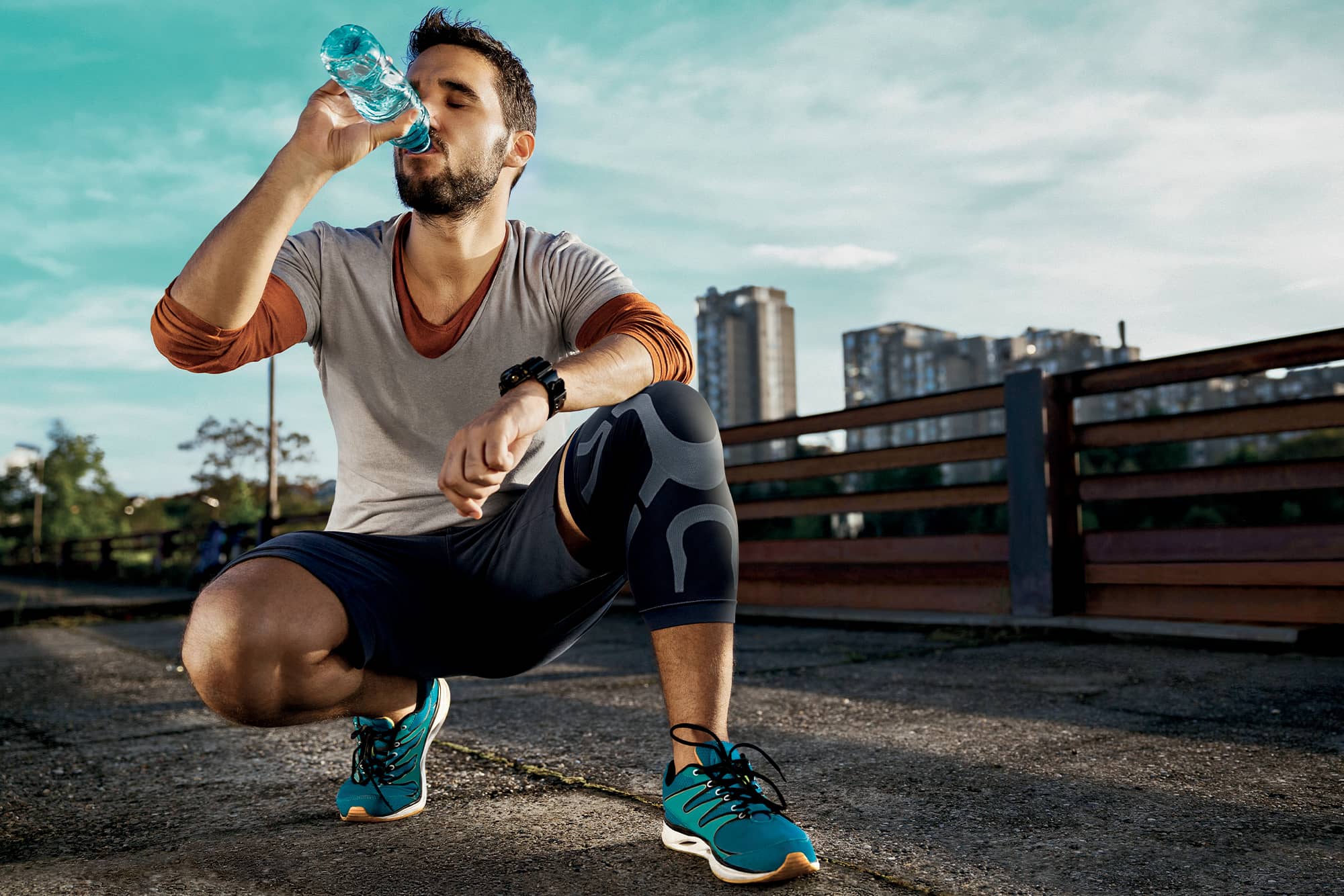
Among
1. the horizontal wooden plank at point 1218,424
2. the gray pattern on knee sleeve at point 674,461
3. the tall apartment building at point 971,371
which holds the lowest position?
the gray pattern on knee sleeve at point 674,461

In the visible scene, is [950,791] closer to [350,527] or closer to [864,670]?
[350,527]

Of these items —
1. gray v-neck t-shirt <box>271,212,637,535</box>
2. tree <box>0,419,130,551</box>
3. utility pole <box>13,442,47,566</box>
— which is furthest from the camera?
→ tree <box>0,419,130,551</box>

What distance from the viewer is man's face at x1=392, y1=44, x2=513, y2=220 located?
5.98 feet

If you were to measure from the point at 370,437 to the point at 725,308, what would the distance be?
51.8 meters

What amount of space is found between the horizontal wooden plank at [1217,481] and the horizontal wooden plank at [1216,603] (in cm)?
43

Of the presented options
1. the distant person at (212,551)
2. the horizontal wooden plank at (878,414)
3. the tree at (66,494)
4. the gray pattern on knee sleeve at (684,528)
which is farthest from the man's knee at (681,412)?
the tree at (66,494)

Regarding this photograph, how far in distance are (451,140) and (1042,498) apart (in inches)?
144

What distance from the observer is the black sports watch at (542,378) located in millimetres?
1532

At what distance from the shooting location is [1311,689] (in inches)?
112

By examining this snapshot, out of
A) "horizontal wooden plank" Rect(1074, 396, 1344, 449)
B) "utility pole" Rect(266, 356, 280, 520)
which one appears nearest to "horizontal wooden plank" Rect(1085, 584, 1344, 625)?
"horizontal wooden plank" Rect(1074, 396, 1344, 449)

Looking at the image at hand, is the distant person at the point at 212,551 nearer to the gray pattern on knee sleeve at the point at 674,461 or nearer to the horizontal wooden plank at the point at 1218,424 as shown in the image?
the horizontal wooden plank at the point at 1218,424

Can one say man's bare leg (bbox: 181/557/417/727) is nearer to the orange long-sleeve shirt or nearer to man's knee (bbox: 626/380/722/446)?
the orange long-sleeve shirt

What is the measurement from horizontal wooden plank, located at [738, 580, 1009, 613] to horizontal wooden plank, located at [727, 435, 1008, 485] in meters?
0.69

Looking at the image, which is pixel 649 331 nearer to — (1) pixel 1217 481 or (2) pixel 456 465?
(2) pixel 456 465
